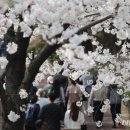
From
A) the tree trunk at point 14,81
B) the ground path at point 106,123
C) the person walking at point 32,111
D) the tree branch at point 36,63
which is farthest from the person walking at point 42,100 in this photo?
the tree branch at point 36,63

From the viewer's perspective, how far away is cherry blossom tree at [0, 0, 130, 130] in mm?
5164

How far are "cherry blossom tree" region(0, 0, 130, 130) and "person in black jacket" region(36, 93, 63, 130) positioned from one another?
3.37 feet

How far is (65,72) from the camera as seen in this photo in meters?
10.1

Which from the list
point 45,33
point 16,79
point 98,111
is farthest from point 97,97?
point 45,33

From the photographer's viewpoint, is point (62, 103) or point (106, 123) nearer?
point (62, 103)

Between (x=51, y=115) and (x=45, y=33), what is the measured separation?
370cm

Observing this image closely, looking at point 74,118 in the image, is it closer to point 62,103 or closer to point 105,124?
point 62,103

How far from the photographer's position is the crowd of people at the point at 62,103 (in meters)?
8.85

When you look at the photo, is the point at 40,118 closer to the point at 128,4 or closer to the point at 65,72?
the point at 65,72

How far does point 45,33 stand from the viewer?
5.26 metres

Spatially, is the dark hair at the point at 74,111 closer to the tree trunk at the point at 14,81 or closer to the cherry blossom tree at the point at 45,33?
the cherry blossom tree at the point at 45,33

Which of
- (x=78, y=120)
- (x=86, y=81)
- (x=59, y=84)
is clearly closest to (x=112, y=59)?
(x=78, y=120)

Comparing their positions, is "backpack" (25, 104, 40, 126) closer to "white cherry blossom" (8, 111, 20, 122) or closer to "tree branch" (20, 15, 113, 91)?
"white cherry blossom" (8, 111, 20, 122)

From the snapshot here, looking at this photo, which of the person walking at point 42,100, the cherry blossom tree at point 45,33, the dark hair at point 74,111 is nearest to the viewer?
the cherry blossom tree at point 45,33
